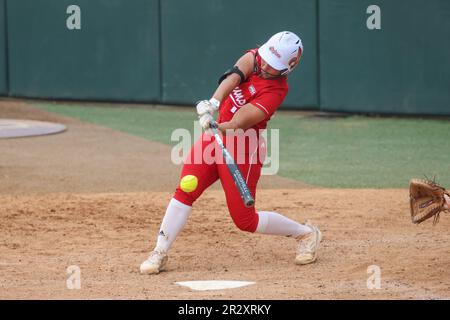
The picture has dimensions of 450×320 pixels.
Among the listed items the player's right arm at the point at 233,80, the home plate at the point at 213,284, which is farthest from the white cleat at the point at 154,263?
the player's right arm at the point at 233,80

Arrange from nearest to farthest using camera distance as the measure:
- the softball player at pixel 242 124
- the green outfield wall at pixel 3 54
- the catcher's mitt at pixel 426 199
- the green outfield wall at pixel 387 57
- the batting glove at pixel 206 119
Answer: the catcher's mitt at pixel 426 199, the batting glove at pixel 206 119, the softball player at pixel 242 124, the green outfield wall at pixel 387 57, the green outfield wall at pixel 3 54

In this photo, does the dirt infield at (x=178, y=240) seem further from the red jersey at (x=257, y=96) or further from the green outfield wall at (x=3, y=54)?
the green outfield wall at (x=3, y=54)

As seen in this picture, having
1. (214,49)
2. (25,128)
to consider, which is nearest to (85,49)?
(214,49)

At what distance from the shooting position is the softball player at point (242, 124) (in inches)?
268

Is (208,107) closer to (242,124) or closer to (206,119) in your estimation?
(206,119)

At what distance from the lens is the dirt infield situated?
20.9 ft

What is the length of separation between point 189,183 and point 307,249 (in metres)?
0.97

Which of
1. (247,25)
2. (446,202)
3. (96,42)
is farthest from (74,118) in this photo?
(446,202)

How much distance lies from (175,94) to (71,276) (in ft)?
30.9

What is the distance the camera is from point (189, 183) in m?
6.86

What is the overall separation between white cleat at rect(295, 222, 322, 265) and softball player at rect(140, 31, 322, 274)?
324 millimetres

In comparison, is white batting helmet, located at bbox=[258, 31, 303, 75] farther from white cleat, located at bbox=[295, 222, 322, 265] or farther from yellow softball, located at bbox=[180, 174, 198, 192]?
white cleat, located at bbox=[295, 222, 322, 265]

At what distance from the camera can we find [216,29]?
1546 centimetres

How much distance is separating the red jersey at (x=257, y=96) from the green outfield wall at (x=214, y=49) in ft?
24.0
